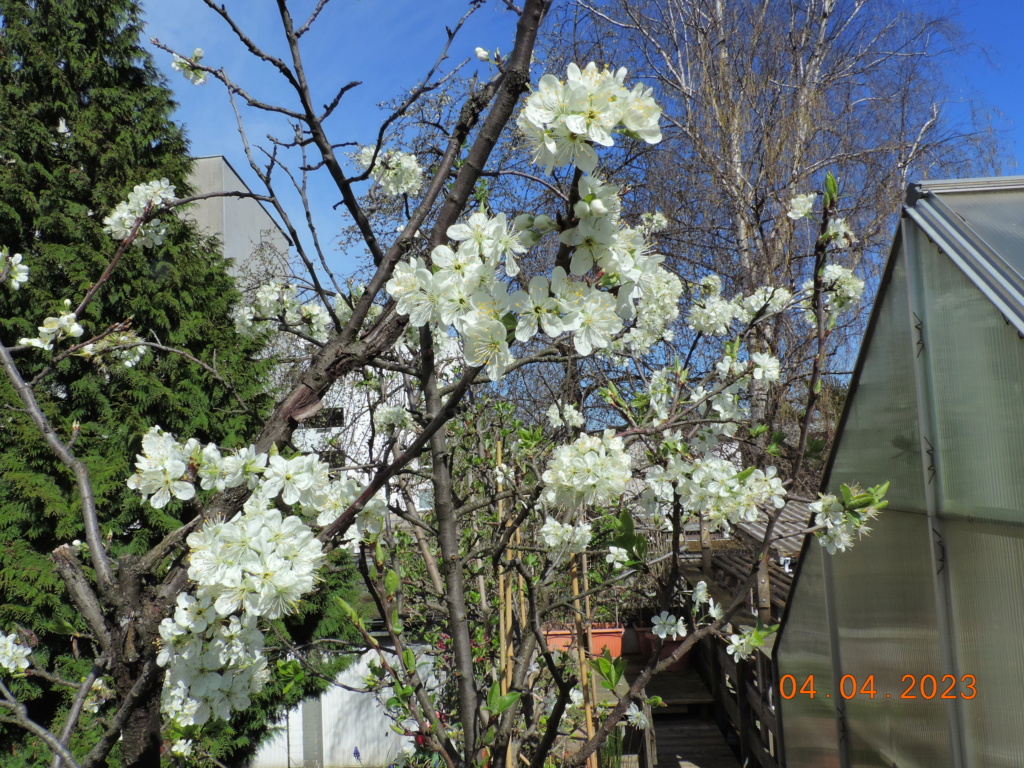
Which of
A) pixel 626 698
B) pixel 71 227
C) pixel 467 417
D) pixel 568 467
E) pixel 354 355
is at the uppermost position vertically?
pixel 71 227

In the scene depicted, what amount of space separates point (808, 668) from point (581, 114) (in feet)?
8.56

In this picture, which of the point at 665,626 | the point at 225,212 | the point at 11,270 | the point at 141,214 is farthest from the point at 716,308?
the point at 225,212

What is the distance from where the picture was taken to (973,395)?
1.49 m

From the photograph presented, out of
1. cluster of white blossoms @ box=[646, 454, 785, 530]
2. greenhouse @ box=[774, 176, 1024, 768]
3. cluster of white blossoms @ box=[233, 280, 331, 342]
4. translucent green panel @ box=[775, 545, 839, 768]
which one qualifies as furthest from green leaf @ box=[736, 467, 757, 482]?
cluster of white blossoms @ box=[233, 280, 331, 342]

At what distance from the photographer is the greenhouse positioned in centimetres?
139

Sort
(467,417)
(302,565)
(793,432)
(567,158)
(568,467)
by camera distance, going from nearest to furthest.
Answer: (567,158) → (302,565) → (568,467) → (467,417) → (793,432)

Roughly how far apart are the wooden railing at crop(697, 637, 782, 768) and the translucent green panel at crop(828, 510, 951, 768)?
1093mm

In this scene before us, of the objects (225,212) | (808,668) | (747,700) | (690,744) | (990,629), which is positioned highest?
(225,212)

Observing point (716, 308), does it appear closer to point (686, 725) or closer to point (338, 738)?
point (686, 725)

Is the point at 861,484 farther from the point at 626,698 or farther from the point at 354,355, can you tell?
the point at 354,355

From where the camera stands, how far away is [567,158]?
80 centimetres

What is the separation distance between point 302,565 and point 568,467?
589 mm

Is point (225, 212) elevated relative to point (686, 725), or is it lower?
elevated

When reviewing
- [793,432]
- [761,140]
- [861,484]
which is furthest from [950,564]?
[761,140]
